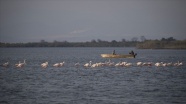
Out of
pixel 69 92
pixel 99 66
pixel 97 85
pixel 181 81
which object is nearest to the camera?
pixel 69 92

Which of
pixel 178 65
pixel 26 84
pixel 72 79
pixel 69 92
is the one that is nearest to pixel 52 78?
pixel 72 79

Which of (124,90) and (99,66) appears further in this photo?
(99,66)

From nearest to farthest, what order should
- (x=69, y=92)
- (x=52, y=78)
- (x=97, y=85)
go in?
(x=69, y=92) → (x=97, y=85) → (x=52, y=78)

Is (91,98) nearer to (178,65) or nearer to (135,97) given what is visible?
(135,97)

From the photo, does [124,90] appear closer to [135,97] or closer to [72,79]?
[135,97]

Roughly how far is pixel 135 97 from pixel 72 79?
481 inches

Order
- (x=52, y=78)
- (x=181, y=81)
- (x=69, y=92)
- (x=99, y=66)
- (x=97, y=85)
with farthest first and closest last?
(x=99, y=66), (x=52, y=78), (x=181, y=81), (x=97, y=85), (x=69, y=92)

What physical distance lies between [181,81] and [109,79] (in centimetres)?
617

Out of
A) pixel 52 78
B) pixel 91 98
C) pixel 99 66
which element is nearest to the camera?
pixel 91 98

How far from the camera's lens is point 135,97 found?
26.6m

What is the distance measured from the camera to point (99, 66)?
2112 inches

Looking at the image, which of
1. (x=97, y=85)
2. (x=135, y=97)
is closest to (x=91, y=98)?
(x=135, y=97)

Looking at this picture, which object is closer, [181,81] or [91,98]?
[91,98]

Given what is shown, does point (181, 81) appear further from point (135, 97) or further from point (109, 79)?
point (135, 97)
